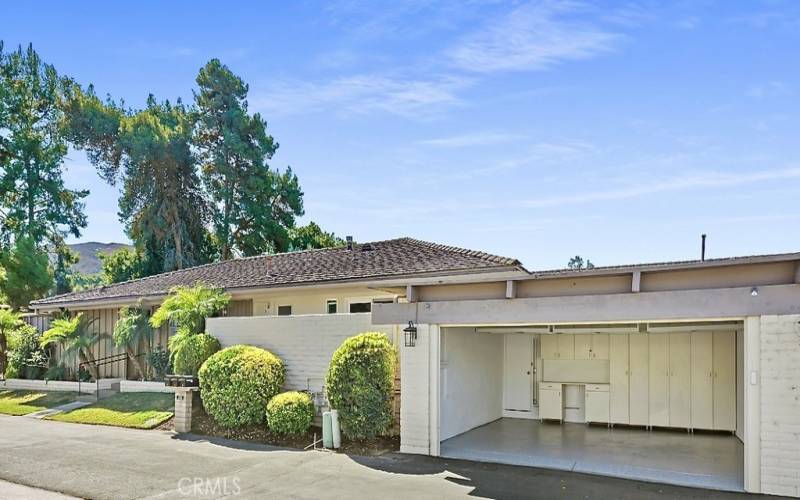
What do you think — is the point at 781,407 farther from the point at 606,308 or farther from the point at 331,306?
the point at 331,306

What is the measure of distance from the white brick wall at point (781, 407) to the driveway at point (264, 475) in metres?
0.60

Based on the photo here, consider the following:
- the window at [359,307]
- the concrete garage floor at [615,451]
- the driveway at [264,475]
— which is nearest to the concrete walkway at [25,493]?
the driveway at [264,475]

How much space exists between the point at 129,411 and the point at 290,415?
232 inches

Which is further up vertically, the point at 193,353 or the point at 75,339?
the point at 193,353

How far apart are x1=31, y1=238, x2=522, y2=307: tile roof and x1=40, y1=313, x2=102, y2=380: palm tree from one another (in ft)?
3.57

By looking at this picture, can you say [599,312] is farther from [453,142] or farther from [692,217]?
[692,217]

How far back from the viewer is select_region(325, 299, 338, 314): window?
18.6 meters

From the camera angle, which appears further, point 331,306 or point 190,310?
point 331,306

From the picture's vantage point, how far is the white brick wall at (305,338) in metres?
14.0

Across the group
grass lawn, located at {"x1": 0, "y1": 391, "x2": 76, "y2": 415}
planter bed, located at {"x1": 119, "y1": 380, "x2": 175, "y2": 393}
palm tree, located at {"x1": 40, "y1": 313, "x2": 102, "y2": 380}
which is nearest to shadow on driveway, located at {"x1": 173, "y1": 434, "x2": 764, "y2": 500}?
planter bed, located at {"x1": 119, "y1": 380, "x2": 175, "y2": 393}

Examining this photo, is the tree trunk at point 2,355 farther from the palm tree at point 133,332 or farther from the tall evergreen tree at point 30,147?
the tall evergreen tree at point 30,147

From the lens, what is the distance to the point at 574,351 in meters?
15.7

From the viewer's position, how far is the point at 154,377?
19641 millimetres

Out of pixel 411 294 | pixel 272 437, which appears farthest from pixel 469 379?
pixel 272 437
